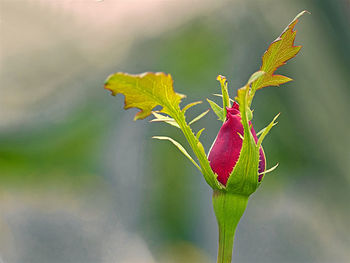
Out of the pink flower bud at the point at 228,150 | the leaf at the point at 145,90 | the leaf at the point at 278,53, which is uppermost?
the leaf at the point at 278,53

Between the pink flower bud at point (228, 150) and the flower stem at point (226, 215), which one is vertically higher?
the pink flower bud at point (228, 150)

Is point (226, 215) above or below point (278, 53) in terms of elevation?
below

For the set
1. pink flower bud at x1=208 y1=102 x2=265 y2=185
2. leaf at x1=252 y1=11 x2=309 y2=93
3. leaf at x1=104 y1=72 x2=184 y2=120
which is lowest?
pink flower bud at x1=208 y1=102 x2=265 y2=185

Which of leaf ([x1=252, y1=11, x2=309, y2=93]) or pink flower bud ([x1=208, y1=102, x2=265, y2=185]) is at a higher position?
leaf ([x1=252, y1=11, x2=309, y2=93])
